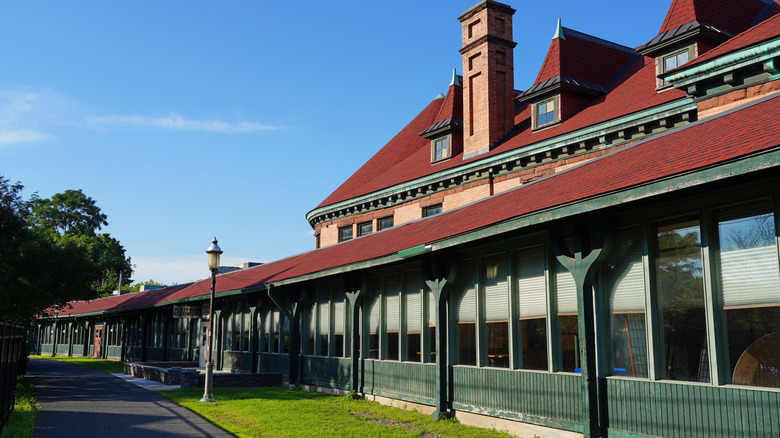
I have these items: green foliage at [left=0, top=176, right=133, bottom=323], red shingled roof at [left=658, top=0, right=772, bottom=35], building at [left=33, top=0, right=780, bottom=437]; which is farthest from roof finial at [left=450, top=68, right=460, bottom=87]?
green foliage at [left=0, top=176, right=133, bottom=323]

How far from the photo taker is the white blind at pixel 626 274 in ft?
33.1

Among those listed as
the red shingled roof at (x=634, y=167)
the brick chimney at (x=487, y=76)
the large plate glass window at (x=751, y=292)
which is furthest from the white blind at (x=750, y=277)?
the brick chimney at (x=487, y=76)

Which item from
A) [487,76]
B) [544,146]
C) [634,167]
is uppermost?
[487,76]

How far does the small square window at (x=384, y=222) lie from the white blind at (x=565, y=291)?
16.2 m

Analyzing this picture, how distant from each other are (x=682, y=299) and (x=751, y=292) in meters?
1.06

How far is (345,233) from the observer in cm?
3109

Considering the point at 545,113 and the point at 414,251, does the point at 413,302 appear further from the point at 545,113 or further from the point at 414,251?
the point at 545,113

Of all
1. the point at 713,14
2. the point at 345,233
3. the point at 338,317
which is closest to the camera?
the point at 713,14

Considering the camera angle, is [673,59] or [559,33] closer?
[673,59]

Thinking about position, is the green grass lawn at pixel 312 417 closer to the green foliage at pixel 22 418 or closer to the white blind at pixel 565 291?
the green foliage at pixel 22 418

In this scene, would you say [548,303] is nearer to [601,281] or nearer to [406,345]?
[601,281]

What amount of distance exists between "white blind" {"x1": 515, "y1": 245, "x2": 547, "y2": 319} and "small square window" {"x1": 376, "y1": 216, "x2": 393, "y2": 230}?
49.8 ft

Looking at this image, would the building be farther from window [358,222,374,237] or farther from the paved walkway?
the paved walkway

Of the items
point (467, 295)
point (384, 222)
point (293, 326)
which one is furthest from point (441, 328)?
point (384, 222)
